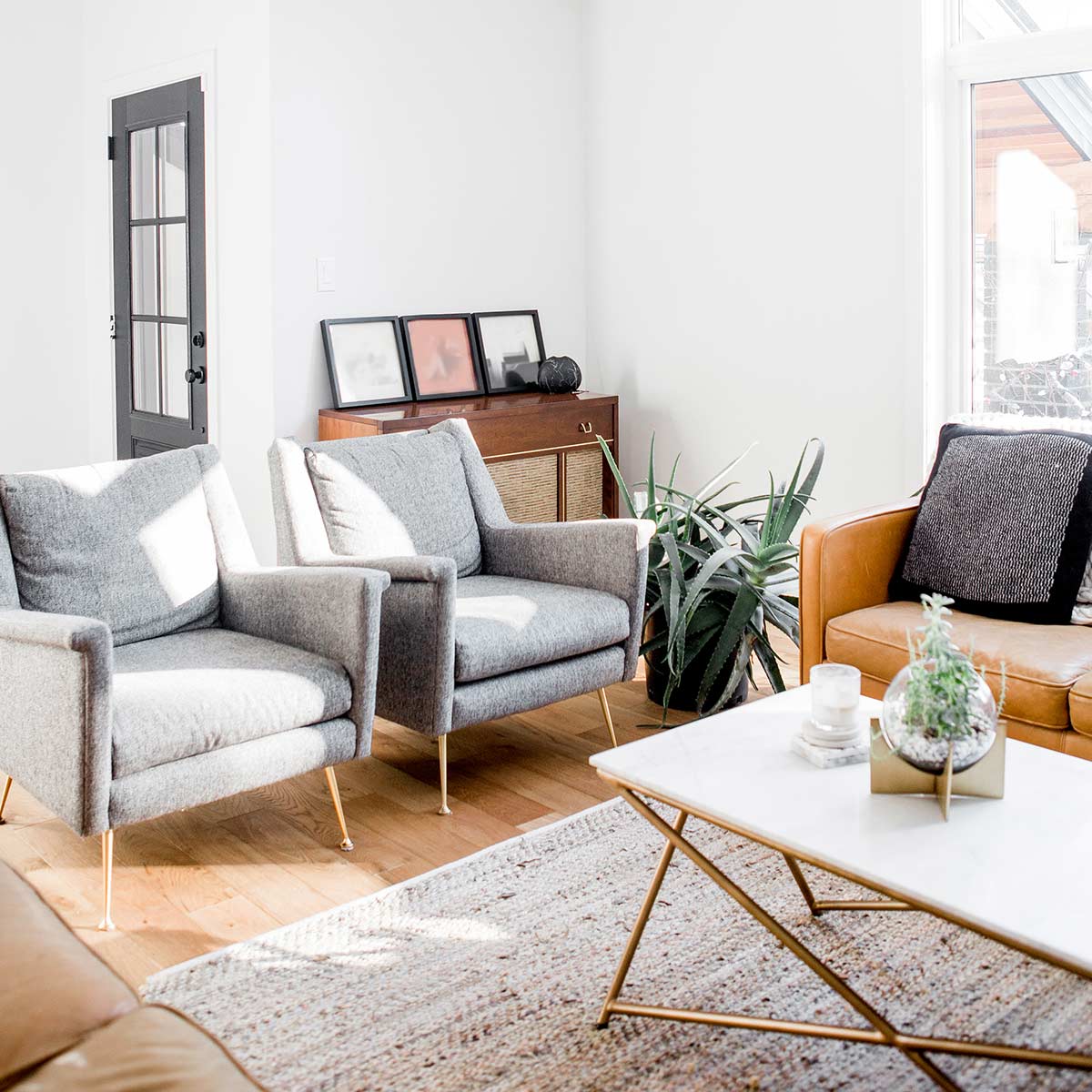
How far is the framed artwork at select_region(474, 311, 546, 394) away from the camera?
189 inches

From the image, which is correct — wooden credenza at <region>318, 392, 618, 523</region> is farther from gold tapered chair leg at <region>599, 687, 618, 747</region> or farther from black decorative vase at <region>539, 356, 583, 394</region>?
gold tapered chair leg at <region>599, 687, 618, 747</region>

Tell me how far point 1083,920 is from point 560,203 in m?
3.99

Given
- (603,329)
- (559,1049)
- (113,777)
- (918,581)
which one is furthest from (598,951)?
(603,329)

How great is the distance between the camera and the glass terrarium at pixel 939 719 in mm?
1812

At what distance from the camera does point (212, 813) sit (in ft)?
9.57

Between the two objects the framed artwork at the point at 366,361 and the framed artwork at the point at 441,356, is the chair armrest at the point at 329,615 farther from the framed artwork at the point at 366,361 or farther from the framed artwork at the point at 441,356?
the framed artwork at the point at 441,356

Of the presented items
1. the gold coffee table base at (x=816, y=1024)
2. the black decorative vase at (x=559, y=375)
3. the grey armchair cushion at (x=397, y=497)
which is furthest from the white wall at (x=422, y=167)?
the gold coffee table base at (x=816, y=1024)

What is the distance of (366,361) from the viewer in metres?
4.47

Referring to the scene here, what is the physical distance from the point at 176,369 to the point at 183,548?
7.17 ft

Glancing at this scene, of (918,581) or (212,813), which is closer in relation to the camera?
(212,813)

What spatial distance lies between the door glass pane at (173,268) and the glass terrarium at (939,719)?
143 inches

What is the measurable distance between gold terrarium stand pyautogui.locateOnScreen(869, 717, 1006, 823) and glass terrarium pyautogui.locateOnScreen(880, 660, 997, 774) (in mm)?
12

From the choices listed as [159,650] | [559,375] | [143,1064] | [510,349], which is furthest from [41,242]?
[143,1064]

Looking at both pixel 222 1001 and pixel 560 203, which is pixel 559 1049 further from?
pixel 560 203
